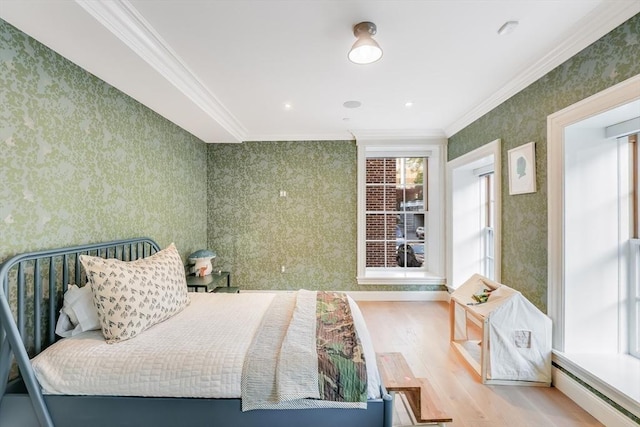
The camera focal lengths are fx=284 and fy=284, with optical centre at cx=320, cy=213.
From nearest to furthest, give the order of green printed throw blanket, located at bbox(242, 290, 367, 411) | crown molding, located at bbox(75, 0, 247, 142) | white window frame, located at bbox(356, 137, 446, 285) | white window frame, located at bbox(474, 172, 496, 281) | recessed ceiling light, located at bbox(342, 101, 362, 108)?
green printed throw blanket, located at bbox(242, 290, 367, 411) → crown molding, located at bbox(75, 0, 247, 142) → recessed ceiling light, located at bbox(342, 101, 362, 108) → white window frame, located at bbox(474, 172, 496, 281) → white window frame, located at bbox(356, 137, 446, 285)

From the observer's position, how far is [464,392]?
6.78 feet

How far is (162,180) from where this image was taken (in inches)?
118

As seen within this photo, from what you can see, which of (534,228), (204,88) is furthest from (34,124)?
(534,228)

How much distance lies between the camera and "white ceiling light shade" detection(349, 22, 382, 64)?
1.71 meters

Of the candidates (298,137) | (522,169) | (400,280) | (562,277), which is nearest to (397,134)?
(298,137)

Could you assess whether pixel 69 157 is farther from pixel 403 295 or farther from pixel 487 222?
pixel 487 222

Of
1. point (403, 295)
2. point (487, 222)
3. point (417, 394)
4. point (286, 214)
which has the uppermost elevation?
point (286, 214)

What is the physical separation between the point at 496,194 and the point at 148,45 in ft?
10.5

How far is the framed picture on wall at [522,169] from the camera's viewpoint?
2323 millimetres

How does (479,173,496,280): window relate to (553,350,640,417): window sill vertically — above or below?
above

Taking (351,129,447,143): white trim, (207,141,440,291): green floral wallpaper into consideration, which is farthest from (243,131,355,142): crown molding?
(351,129,447,143): white trim

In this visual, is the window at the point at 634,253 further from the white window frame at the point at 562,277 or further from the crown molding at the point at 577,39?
the crown molding at the point at 577,39

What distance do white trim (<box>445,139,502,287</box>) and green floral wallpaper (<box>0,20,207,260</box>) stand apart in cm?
343

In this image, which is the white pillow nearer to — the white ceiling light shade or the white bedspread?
the white bedspread
